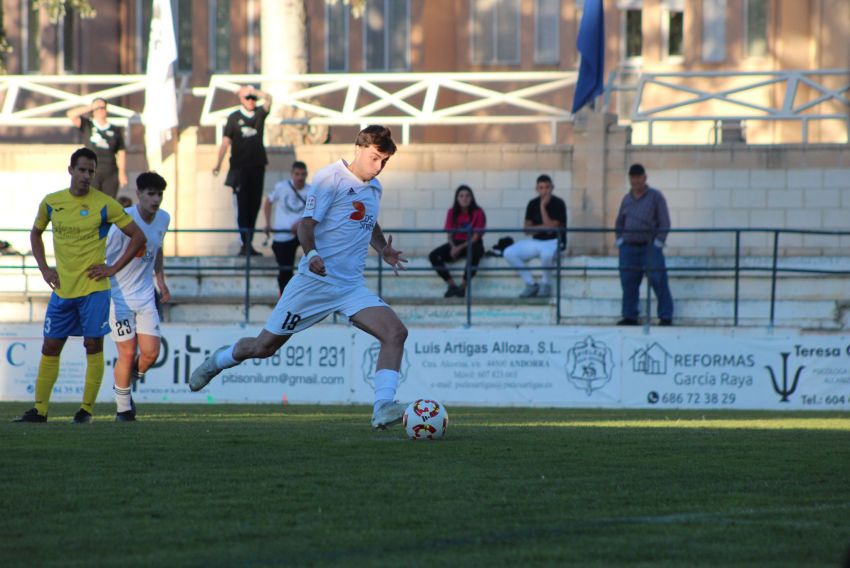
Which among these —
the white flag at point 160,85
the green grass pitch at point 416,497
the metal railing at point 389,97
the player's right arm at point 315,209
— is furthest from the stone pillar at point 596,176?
the player's right arm at point 315,209

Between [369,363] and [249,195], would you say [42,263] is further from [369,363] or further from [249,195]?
[249,195]

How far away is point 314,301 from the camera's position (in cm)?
1027

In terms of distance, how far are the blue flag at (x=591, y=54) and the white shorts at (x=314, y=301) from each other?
12.9 meters

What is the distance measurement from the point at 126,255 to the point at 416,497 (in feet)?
15.9

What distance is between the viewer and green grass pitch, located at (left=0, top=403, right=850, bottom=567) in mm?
5965

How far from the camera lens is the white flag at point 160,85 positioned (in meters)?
22.5

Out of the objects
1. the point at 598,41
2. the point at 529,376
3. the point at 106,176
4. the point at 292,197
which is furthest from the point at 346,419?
the point at 598,41

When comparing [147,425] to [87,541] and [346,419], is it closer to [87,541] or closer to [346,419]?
[346,419]

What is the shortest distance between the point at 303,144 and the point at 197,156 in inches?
74.1

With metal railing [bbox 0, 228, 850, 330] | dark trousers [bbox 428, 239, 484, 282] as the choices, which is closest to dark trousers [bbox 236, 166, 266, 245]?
metal railing [bbox 0, 228, 850, 330]

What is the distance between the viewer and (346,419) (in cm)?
1335

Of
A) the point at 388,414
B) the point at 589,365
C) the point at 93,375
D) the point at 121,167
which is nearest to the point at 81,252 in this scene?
the point at 93,375

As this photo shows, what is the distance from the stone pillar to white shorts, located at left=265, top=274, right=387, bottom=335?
11.6 metres

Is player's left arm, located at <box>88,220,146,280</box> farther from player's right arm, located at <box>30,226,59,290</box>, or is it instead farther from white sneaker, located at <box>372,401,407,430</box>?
white sneaker, located at <box>372,401,407,430</box>
